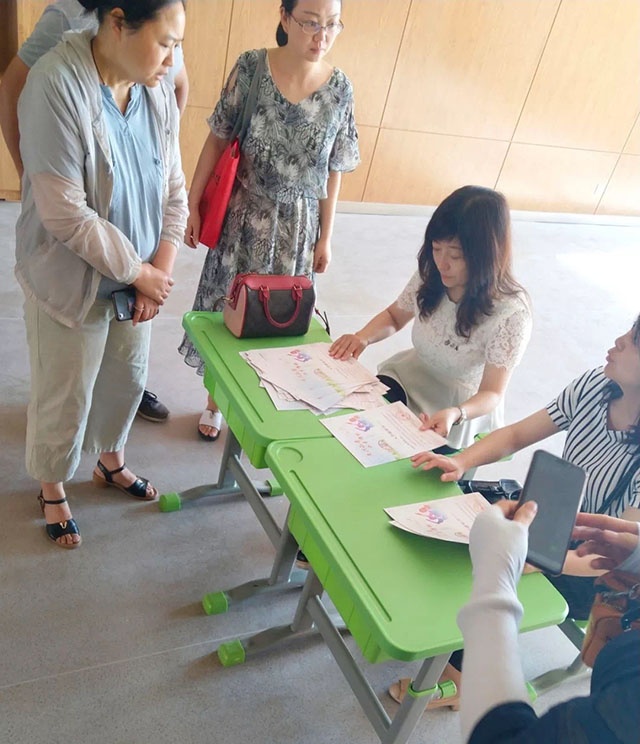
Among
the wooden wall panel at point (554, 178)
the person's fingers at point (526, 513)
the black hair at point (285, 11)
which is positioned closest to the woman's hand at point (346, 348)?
the person's fingers at point (526, 513)

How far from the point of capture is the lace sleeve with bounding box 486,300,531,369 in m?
1.67

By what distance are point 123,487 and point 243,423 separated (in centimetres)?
79

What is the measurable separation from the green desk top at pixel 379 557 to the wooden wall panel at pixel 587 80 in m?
4.55

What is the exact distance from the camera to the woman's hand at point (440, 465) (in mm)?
1381

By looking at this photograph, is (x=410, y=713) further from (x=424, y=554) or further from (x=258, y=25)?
(x=258, y=25)

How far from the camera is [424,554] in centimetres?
119

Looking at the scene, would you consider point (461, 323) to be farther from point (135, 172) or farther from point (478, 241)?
point (135, 172)

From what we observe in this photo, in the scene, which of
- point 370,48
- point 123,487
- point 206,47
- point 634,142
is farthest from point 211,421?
point 634,142

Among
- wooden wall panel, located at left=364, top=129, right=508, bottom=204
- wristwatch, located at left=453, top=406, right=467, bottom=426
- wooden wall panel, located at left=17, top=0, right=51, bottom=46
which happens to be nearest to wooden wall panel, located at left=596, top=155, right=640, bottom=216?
wooden wall panel, located at left=364, top=129, right=508, bottom=204

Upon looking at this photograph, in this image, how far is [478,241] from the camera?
163 centimetres

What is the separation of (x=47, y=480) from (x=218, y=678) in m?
0.70

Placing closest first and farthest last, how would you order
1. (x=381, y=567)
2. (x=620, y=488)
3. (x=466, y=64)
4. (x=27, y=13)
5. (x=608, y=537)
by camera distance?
(x=381, y=567)
(x=608, y=537)
(x=620, y=488)
(x=27, y=13)
(x=466, y=64)

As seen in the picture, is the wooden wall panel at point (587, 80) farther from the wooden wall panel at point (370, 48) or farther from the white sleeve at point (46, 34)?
the white sleeve at point (46, 34)

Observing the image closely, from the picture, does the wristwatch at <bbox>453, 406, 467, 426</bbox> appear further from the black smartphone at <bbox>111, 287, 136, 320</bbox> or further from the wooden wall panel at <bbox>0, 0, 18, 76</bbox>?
the wooden wall panel at <bbox>0, 0, 18, 76</bbox>
